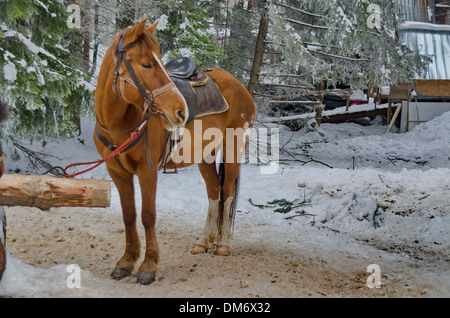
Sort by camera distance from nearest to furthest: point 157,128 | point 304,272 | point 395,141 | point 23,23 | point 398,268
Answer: point 157,128
point 304,272
point 398,268
point 23,23
point 395,141

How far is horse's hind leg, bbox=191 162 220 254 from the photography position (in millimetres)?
5180

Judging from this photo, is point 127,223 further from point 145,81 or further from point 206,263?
point 145,81

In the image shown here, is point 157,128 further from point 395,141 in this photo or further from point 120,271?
point 395,141

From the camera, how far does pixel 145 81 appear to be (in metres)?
3.40

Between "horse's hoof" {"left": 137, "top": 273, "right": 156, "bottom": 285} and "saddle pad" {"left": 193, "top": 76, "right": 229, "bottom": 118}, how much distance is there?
1777mm

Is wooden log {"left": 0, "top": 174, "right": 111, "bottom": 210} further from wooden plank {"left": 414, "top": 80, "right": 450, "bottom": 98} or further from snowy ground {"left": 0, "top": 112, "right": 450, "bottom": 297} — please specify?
wooden plank {"left": 414, "top": 80, "right": 450, "bottom": 98}

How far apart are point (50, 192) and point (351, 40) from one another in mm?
7080

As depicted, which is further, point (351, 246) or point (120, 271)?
point (351, 246)

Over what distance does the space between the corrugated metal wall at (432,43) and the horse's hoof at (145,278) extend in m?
13.8

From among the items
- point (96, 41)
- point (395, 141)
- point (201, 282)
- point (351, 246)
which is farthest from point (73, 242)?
point (395, 141)

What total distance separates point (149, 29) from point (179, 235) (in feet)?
10.6

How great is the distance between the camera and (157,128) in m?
3.91

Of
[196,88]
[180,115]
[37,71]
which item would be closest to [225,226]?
[196,88]

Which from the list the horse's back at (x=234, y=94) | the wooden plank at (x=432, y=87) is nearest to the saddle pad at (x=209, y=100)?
the horse's back at (x=234, y=94)
